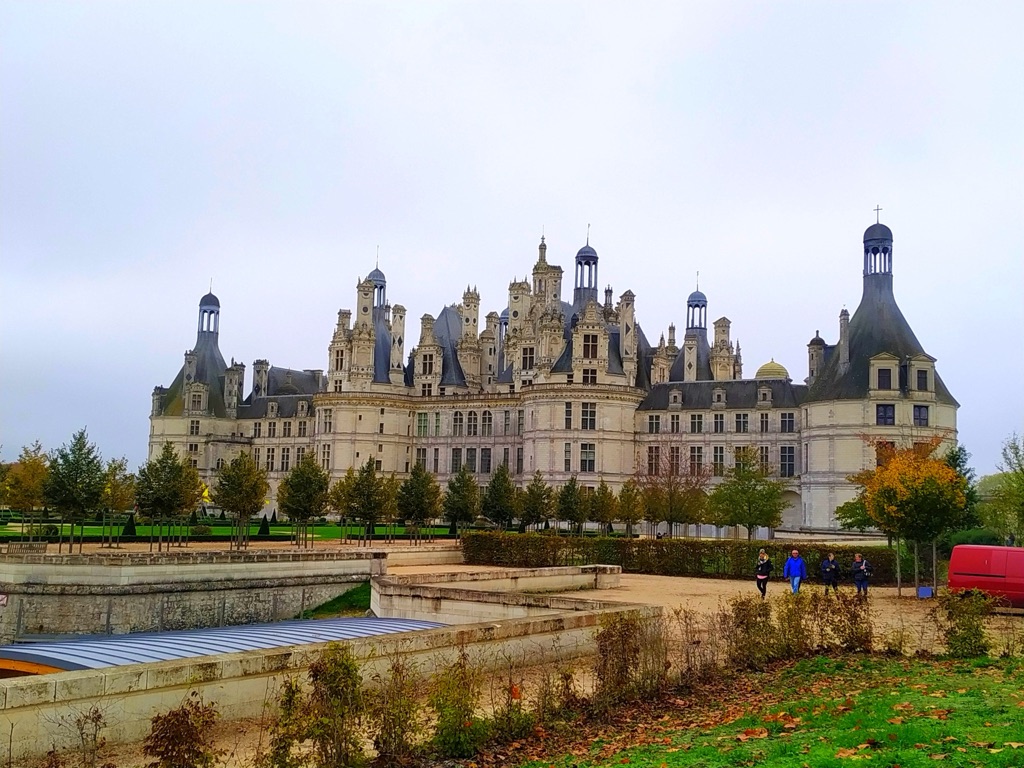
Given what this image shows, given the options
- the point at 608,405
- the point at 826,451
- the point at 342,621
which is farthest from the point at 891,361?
the point at 342,621

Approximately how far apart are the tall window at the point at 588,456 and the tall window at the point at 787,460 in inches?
426

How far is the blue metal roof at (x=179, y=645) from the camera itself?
49.5ft

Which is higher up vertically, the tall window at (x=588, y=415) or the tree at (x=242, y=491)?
the tall window at (x=588, y=415)

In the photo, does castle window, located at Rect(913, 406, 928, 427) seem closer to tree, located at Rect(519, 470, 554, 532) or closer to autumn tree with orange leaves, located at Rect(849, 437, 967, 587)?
tree, located at Rect(519, 470, 554, 532)

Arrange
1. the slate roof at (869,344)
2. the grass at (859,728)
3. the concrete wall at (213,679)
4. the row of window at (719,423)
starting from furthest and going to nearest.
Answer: the row of window at (719,423), the slate roof at (869,344), the concrete wall at (213,679), the grass at (859,728)

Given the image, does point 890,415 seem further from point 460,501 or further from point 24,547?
point 24,547

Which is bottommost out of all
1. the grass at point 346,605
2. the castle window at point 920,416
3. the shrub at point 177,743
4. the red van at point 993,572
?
the grass at point 346,605

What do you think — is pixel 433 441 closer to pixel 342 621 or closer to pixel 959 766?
pixel 342 621

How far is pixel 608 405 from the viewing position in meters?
61.1

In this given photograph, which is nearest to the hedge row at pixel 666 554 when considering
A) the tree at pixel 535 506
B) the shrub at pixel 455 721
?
the tree at pixel 535 506

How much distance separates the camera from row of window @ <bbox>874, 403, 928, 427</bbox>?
171ft

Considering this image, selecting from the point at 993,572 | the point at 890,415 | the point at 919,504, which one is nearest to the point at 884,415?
the point at 890,415

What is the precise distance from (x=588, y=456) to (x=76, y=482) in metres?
31.7

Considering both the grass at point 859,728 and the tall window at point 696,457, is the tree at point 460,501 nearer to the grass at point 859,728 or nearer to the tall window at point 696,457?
the tall window at point 696,457
